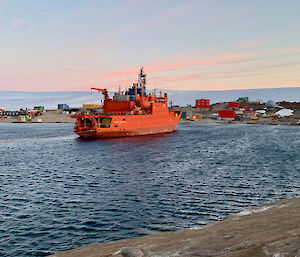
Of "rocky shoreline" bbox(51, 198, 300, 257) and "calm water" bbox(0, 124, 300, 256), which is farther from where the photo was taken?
"calm water" bbox(0, 124, 300, 256)

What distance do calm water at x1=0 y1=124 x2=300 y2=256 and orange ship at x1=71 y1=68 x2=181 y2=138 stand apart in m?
22.1

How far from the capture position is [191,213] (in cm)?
1830

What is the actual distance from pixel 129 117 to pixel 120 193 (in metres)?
45.2

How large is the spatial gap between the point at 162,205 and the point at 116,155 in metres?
25.0

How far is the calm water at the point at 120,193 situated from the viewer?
619 inches

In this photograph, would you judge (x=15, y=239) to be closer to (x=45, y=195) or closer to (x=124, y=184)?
(x=45, y=195)

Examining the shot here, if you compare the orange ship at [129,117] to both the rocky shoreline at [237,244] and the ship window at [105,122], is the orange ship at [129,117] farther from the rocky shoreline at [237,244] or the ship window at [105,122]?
the rocky shoreline at [237,244]

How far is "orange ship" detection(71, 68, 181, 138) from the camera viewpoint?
64.4 m

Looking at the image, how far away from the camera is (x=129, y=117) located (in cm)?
6762

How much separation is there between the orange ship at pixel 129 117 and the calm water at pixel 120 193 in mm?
22113

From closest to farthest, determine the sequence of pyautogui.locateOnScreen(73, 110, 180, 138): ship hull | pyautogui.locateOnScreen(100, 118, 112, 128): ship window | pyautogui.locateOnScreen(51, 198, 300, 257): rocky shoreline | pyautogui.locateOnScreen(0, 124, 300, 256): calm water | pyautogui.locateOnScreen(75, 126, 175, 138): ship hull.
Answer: pyautogui.locateOnScreen(51, 198, 300, 257): rocky shoreline
pyautogui.locateOnScreen(0, 124, 300, 256): calm water
pyautogui.locateOnScreen(73, 110, 180, 138): ship hull
pyautogui.locateOnScreen(75, 126, 175, 138): ship hull
pyautogui.locateOnScreen(100, 118, 112, 128): ship window

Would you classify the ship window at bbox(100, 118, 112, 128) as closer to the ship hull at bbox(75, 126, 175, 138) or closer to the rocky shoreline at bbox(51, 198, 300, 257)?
the ship hull at bbox(75, 126, 175, 138)

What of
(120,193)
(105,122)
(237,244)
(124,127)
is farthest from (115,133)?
(237,244)

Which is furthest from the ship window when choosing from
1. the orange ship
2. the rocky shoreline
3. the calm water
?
the rocky shoreline
